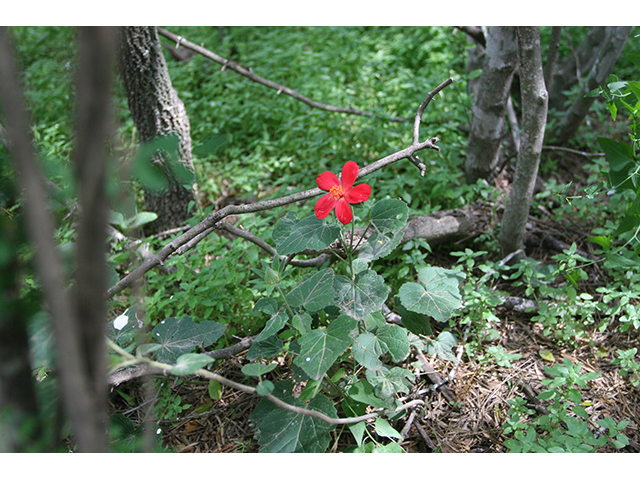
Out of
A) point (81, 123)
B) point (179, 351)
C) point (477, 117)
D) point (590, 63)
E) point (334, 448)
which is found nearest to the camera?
point (81, 123)

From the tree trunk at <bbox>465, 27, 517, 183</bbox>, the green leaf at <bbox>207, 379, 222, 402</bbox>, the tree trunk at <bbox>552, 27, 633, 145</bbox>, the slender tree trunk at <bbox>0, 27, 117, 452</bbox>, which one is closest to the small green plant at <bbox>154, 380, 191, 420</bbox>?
the green leaf at <bbox>207, 379, 222, 402</bbox>

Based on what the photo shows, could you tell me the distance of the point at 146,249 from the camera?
8.00ft

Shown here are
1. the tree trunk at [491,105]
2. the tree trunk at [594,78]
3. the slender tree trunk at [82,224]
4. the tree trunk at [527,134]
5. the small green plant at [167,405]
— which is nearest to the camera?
the slender tree trunk at [82,224]

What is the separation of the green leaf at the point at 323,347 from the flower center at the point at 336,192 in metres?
0.40

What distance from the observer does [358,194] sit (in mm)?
1345

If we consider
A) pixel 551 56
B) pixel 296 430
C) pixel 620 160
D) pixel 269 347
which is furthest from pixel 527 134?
pixel 296 430

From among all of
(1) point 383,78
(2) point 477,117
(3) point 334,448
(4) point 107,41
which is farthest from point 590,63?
(4) point 107,41

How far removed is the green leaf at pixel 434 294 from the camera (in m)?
1.42

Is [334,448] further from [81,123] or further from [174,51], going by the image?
[174,51]

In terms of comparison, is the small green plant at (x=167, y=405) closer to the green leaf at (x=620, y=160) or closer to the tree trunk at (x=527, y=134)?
the tree trunk at (x=527, y=134)

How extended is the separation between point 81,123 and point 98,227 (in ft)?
0.41

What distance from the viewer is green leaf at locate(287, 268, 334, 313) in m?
1.35

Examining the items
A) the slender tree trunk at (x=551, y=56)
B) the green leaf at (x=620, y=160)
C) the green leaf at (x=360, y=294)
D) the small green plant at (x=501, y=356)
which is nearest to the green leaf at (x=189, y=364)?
the green leaf at (x=360, y=294)

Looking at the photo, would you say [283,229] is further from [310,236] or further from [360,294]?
[360,294]
